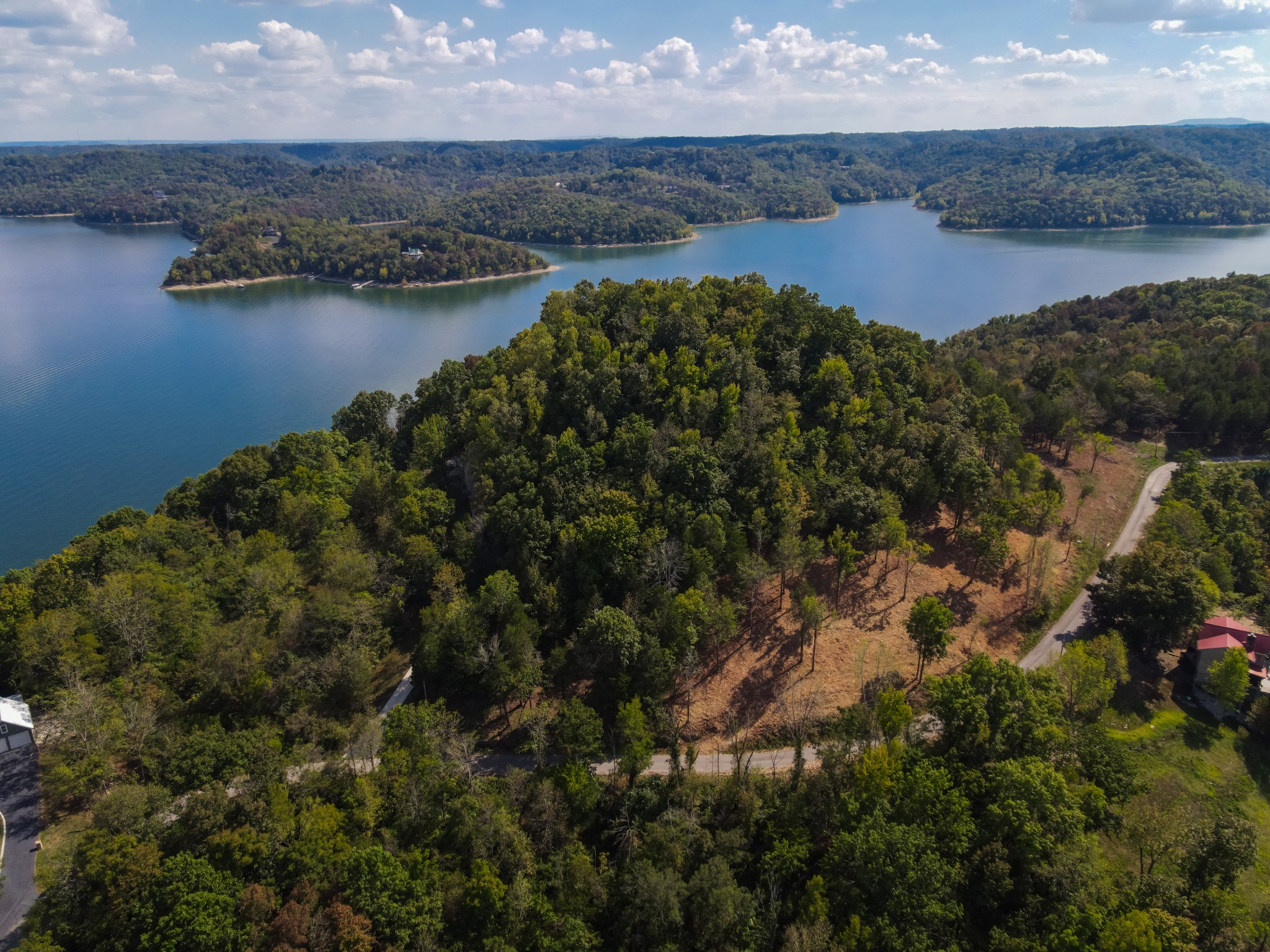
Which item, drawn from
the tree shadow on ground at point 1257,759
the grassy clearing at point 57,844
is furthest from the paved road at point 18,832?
the tree shadow on ground at point 1257,759

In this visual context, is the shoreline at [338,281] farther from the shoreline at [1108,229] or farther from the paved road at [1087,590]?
the paved road at [1087,590]

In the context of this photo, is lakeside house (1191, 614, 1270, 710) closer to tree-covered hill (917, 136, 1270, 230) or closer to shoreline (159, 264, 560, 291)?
shoreline (159, 264, 560, 291)

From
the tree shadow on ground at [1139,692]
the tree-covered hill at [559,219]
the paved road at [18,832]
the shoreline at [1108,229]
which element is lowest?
the tree shadow on ground at [1139,692]

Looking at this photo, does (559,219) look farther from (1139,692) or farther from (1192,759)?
(1192,759)

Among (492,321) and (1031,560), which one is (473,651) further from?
(492,321)

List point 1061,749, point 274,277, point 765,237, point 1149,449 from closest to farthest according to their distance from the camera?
point 1061,749 → point 1149,449 → point 274,277 → point 765,237

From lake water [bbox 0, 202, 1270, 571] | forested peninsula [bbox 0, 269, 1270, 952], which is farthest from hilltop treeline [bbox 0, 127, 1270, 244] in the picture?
forested peninsula [bbox 0, 269, 1270, 952]

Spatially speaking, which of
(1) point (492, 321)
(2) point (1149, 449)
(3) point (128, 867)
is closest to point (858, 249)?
(1) point (492, 321)
